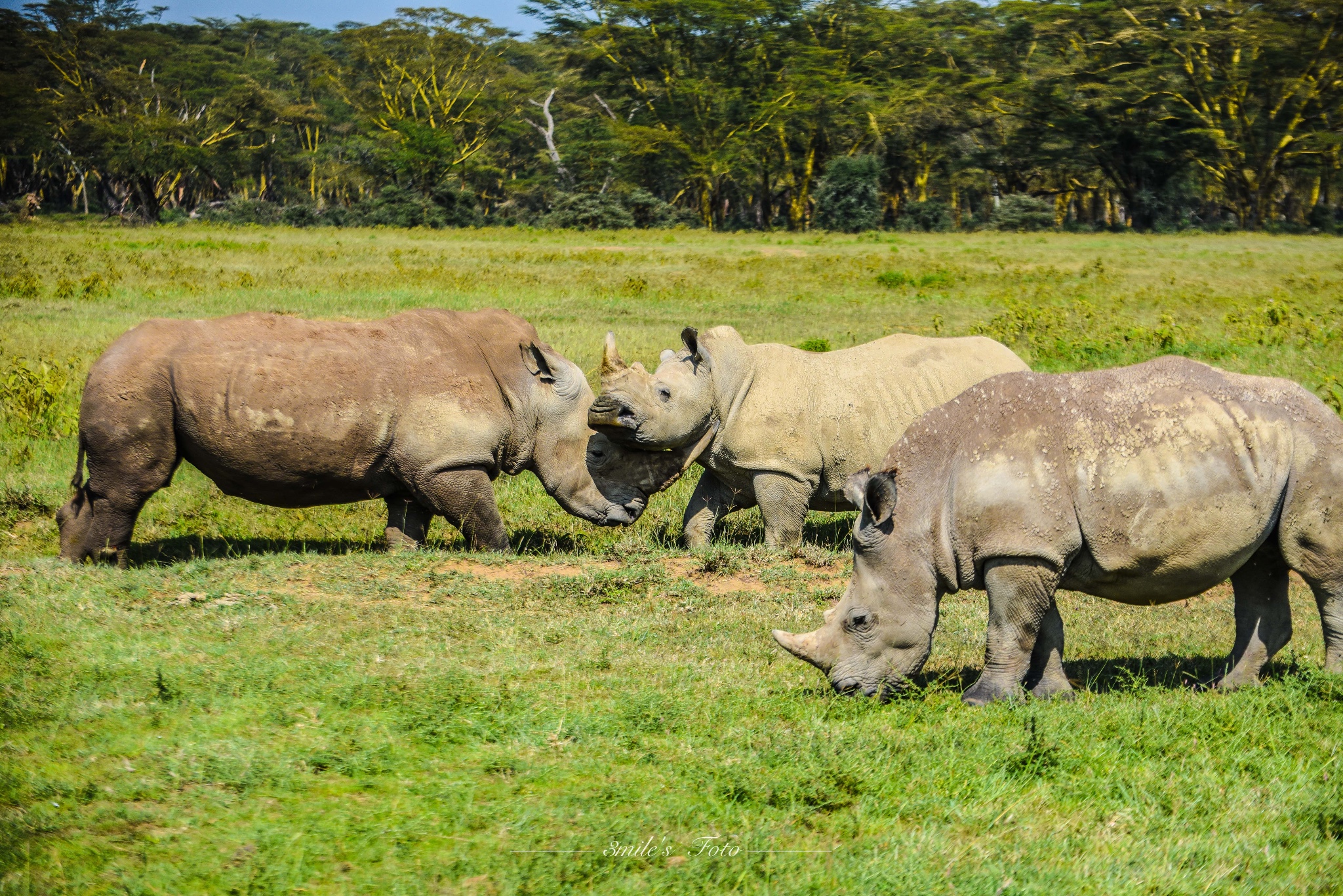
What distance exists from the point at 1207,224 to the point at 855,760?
184 feet

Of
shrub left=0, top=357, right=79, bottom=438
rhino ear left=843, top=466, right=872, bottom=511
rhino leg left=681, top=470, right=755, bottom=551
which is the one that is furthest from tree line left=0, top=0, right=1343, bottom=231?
rhino ear left=843, top=466, right=872, bottom=511

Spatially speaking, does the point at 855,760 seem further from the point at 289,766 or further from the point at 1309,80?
the point at 1309,80

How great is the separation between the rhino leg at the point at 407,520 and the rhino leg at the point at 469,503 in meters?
0.39

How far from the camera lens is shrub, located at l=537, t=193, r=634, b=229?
5119 centimetres

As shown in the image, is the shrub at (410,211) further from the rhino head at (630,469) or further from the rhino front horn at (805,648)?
the rhino front horn at (805,648)

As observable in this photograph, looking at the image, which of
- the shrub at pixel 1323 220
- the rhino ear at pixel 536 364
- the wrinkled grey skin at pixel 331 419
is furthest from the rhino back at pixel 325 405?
the shrub at pixel 1323 220

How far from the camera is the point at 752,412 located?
9875 mm

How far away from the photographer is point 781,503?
32.5 feet

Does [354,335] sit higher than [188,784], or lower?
higher

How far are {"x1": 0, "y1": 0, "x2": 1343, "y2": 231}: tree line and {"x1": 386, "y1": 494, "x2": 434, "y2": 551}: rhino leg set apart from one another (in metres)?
36.5

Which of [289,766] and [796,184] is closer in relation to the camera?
[289,766]

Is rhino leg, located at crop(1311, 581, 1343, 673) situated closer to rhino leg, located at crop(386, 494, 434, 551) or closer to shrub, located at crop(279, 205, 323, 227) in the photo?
rhino leg, located at crop(386, 494, 434, 551)

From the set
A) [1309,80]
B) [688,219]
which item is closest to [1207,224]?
[1309,80]

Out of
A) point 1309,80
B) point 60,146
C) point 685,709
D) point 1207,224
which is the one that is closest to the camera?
point 685,709
